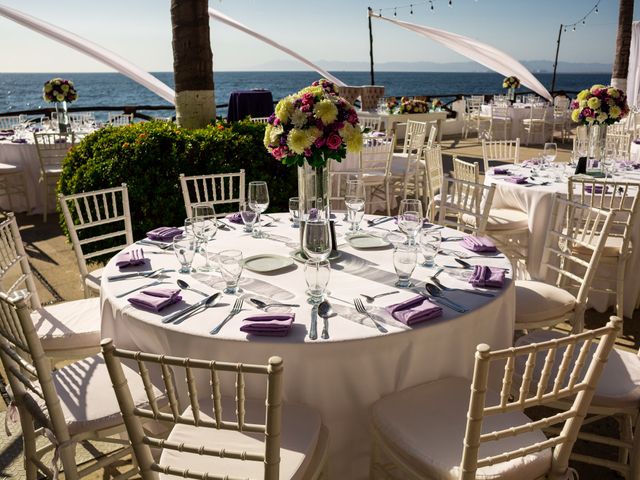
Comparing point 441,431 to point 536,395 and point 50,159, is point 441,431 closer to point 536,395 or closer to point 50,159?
point 536,395

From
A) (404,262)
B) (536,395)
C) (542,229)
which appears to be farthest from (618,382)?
(542,229)

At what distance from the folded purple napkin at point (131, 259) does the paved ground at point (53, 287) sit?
3.09ft

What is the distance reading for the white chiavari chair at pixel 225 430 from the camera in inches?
50.7

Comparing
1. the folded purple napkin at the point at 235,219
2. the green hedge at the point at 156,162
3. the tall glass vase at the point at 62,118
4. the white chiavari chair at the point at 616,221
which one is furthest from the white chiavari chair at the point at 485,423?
the tall glass vase at the point at 62,118

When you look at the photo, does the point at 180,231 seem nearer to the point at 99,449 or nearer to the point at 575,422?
the point at 99,449

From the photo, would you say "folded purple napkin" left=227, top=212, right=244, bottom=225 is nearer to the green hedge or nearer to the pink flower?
the pink flower

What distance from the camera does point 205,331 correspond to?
5.93 feet

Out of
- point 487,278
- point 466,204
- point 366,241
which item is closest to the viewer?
point 487,278

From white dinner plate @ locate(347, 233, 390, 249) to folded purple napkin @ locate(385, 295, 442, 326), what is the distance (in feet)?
2.37

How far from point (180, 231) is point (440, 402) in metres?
1.70

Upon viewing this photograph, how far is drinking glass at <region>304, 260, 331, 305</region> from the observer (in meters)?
1.91

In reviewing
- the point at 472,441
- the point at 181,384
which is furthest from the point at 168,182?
the point at 472,441

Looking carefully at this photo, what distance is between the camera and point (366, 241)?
8.98 feet

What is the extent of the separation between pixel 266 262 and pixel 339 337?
2.62 feet
